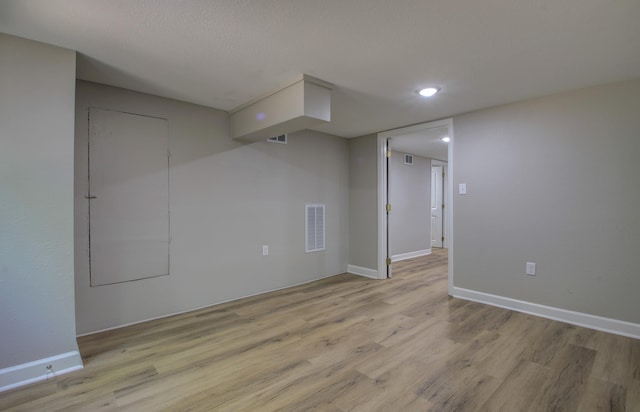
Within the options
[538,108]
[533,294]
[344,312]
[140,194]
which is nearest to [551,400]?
[533,294]

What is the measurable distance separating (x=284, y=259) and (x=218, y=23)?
2.89m

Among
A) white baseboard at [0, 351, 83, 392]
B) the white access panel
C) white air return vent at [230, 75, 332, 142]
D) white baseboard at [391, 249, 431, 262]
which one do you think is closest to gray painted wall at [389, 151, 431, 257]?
white baseboard at [391, 249, 431, 262]

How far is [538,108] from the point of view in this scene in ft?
9.77

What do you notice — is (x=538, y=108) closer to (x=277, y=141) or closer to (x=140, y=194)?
(x=277, y=141)

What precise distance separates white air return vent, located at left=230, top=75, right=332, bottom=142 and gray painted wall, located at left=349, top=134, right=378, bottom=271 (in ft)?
6.25

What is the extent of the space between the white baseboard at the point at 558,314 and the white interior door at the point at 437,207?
4.21 meters

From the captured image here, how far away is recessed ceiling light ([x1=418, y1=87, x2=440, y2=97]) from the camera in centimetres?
274

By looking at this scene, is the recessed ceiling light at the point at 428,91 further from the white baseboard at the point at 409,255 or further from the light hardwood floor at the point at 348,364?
the white baseboard at the point at 409,255

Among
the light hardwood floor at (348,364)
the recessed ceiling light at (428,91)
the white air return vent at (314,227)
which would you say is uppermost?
the recessed ceiling light at (428,91)

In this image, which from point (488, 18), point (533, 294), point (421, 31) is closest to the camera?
point (488, 18)

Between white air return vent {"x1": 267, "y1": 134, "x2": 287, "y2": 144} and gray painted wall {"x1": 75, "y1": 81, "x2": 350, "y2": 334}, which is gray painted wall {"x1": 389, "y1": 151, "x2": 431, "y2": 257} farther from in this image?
white air return vent {"x1": 267, "y1": 134, "x2": 287, "y2": 144}

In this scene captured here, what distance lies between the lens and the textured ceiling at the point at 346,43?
63.6 inches

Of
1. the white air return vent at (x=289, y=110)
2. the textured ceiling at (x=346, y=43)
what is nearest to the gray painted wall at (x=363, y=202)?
the textured ceiling at (x=346, y=43)

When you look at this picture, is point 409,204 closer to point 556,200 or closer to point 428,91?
point 556,200
